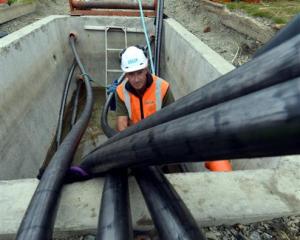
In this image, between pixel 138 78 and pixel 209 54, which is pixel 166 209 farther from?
pixel 209 54

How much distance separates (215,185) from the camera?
1.62 m

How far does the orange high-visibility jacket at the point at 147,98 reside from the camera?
8.56ft

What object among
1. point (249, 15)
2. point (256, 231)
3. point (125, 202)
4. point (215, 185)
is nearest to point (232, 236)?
point (256, 231)

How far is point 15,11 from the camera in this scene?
19.2 ft

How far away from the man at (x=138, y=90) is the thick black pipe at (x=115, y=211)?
1.21 m

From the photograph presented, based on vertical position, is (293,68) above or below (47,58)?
below

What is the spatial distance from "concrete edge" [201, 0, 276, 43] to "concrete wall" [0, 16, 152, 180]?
67.8 inches

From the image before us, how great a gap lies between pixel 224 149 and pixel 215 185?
38.6 inches

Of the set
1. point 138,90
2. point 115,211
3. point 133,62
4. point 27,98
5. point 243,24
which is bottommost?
point 115,211

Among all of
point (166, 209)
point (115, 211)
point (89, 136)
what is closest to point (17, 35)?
point (89, 136)

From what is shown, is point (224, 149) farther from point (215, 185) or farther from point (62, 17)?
point (62, 17)

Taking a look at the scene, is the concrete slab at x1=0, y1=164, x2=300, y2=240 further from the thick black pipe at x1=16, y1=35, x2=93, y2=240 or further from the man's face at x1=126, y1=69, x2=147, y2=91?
the man's face at x1=126, y1=69, x2=147, y2=91

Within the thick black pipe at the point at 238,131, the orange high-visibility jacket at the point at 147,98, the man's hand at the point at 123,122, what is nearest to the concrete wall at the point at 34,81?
the man's hand at the point at 123,122

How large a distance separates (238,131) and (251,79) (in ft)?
0.67
